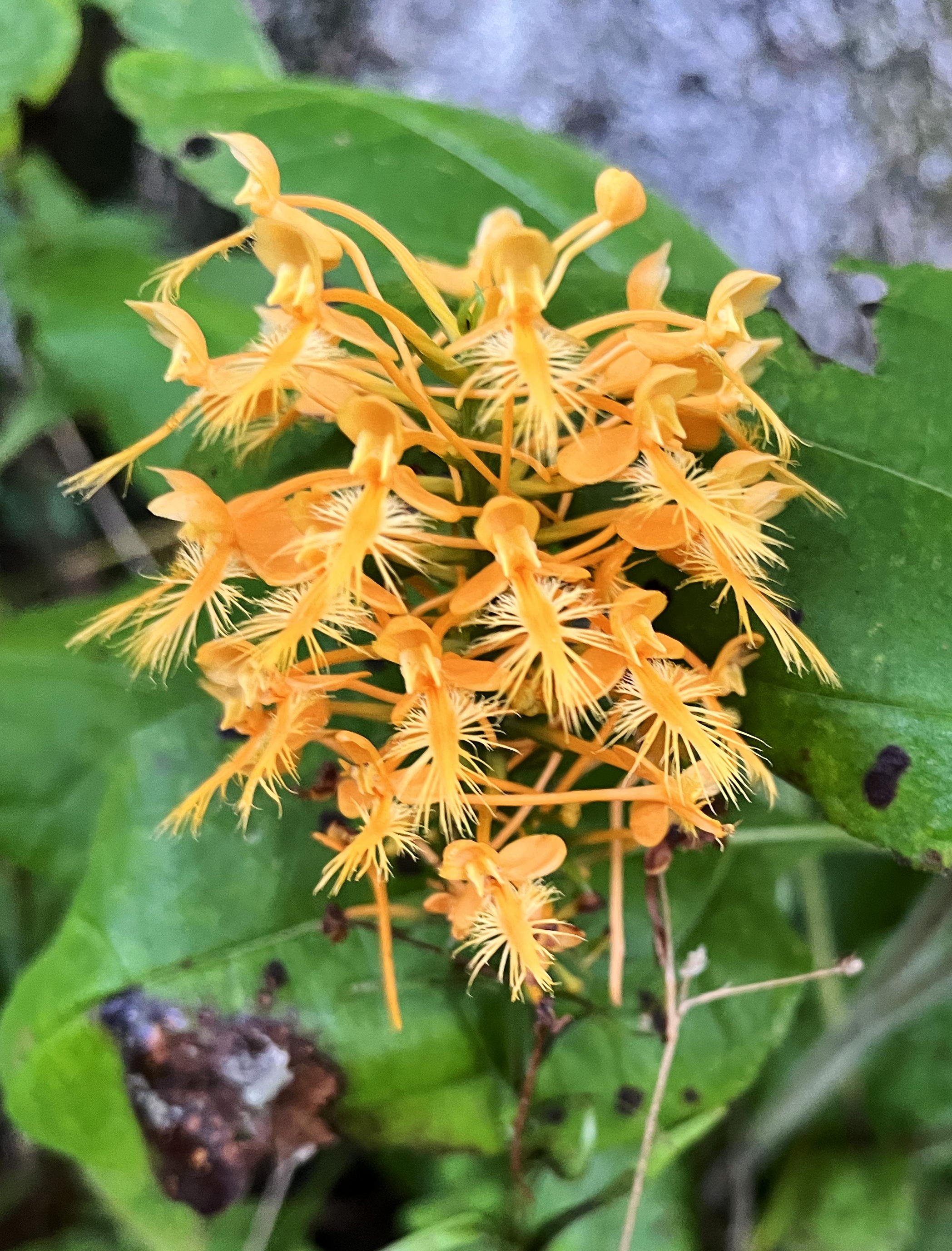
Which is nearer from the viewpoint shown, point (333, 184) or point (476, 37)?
A: point (333, 184)

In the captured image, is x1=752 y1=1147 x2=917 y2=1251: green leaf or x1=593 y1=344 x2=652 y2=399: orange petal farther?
x1=752 y1=1147 x2=917 y2=1251: green leaf

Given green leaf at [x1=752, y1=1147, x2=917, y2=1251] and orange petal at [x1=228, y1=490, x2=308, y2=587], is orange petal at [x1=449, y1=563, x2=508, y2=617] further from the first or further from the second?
green leaf at [x1=752, y1=1147, x2=917, y2=1251]

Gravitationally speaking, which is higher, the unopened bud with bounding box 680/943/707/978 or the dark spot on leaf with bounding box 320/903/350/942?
the unopened bud with bounding box 680/943/707/978

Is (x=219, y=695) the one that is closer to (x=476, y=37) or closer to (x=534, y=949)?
(x=534, y=949)

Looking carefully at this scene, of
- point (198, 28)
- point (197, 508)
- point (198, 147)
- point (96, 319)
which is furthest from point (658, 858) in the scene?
point (198, 28)

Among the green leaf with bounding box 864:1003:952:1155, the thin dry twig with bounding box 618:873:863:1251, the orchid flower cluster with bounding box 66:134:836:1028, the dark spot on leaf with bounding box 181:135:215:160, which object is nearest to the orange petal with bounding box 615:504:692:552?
the orchid flower cluster with bounding box 66:134:836:1028

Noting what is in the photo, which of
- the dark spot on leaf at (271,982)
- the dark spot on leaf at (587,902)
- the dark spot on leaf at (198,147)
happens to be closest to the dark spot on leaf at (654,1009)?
the dark spot on leaf at (587,902)

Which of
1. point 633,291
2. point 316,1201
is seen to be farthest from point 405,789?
point 316,1201
